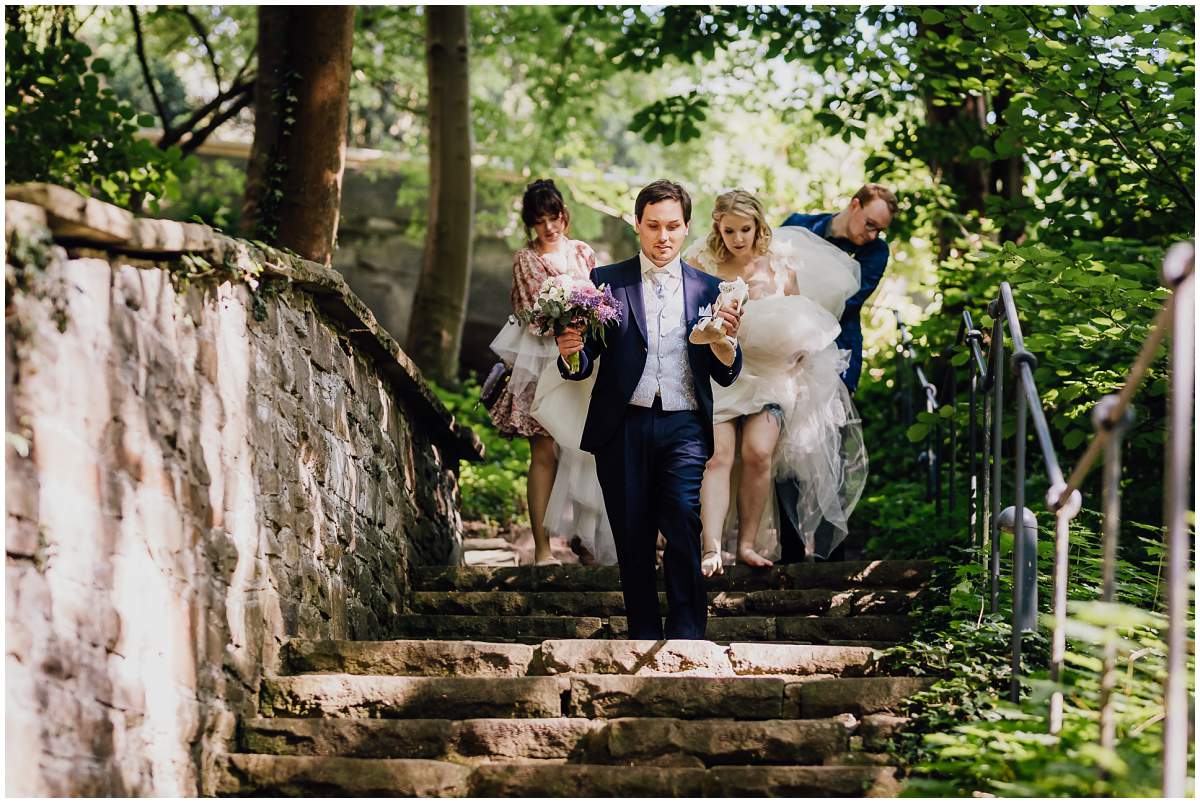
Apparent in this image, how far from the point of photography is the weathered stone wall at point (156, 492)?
307 centimetres

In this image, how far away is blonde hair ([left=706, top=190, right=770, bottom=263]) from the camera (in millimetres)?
5750

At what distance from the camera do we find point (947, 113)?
10.0 m

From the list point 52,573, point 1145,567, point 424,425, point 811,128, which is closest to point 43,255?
point 52,573

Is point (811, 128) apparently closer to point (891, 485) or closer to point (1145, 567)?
point (891, 485)

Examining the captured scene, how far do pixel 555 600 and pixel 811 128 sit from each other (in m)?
10.6

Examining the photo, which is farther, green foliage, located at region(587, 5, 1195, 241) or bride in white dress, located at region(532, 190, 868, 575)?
green foliage, located at region(587, 5, 1195, 241)

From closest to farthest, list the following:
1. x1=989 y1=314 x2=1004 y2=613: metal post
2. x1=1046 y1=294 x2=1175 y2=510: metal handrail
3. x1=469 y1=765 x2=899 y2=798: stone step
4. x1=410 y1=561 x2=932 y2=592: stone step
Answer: x1=1046 y1=294 x2=1175 y2=510: metal handrail
x1=469 y1=765 x2=899 y2=798: stone step
x1=989 y1=314 x2=1004 y2=613: metal post
x1=410 y1=561 x2=932 y2=592: stone step

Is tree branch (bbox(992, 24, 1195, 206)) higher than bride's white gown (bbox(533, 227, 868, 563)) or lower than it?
higher

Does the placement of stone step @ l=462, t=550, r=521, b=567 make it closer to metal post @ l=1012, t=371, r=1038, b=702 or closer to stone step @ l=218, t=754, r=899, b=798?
stone step @ l=218, t=754, r=899, b=798

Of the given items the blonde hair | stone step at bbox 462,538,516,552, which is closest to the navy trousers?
the blonde hair

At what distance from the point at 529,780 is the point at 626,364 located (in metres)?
1.58

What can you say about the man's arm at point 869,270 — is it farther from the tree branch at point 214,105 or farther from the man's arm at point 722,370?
the tree branch at point 214,105

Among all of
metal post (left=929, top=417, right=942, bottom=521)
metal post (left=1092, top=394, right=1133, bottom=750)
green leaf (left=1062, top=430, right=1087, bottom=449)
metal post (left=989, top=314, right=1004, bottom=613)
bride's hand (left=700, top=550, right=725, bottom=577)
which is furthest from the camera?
metal post (left=929, top=417, right=942, bottom=521)

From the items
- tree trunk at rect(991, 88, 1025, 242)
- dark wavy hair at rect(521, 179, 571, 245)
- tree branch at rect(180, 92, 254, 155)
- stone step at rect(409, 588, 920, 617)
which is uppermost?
tree branch at rect(180, 92, 254, 155)
